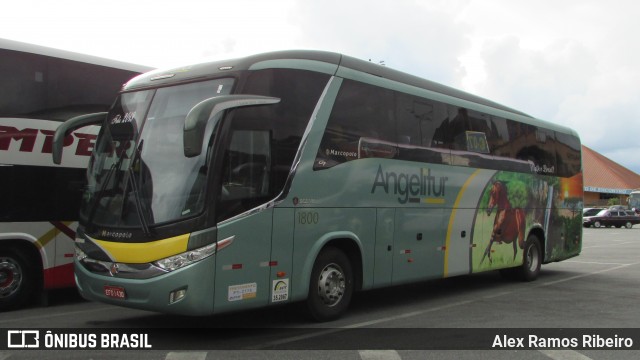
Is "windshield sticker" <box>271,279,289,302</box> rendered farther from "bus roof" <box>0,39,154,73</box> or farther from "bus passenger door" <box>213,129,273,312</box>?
"bus roof" <box>0,39,154,73</box>

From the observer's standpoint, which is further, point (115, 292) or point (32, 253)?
point (32, 253)

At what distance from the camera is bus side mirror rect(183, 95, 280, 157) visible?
5.85m

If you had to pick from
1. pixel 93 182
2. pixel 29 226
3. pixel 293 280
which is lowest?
pixel 293 280

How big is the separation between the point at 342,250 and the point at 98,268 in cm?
322

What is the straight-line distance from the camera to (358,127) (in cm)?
848

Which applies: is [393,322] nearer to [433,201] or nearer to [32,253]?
[433,201]

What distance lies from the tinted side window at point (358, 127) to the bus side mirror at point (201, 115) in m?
1.53

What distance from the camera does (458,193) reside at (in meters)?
10.6

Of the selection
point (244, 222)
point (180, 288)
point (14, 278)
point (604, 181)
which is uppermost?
point (604, 181)

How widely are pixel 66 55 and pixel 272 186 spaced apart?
4.64 m

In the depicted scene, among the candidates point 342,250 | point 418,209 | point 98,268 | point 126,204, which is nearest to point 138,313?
point 98,268

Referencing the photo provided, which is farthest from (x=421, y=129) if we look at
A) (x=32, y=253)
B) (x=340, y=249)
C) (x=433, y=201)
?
(x=32, y=253)

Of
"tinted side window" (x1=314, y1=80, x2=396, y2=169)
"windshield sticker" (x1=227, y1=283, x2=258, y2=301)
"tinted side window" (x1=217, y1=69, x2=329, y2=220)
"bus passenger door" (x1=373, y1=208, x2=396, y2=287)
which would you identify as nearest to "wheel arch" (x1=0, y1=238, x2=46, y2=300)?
"windshield sticker" (x1=227, y1=283, x2=258, y2=301)

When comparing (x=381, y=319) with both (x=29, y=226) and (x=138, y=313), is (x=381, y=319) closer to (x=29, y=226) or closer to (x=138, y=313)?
(x=138, y=313)
